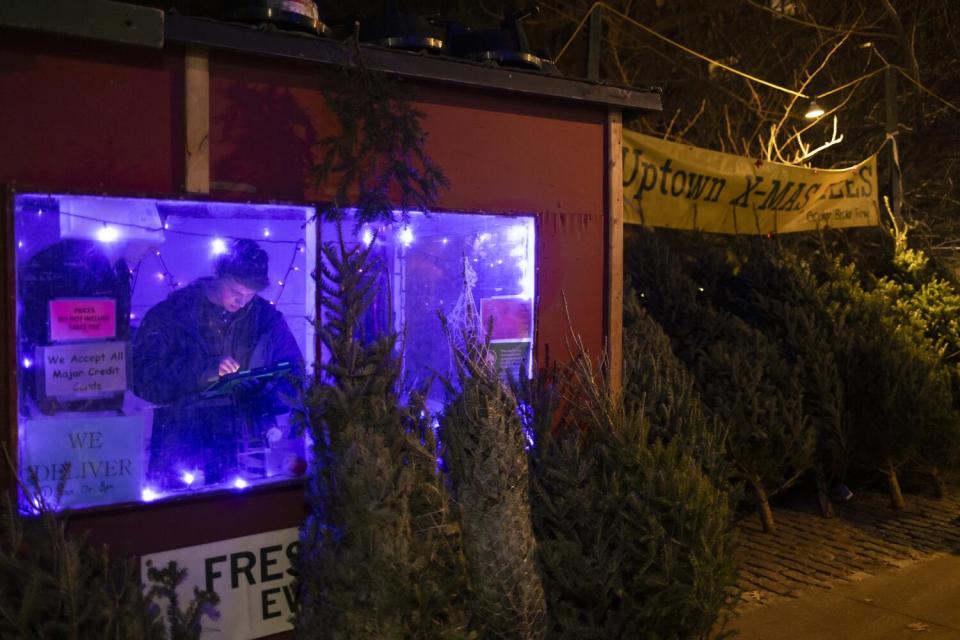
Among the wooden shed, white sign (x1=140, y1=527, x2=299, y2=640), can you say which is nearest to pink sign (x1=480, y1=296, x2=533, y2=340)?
the wooden shed

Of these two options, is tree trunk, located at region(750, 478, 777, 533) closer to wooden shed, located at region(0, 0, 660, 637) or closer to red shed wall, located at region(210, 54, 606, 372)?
red shed wall, located at region(210, 54, 606, 372)

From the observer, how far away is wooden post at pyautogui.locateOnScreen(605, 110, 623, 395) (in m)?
5.63

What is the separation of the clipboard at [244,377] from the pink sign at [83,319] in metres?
0.55

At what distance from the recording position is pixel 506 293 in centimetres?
535

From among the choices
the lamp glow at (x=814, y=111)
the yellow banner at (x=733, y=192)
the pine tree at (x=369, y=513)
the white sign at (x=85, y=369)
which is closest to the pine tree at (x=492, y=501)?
the pine tree at (x=369, y=513)

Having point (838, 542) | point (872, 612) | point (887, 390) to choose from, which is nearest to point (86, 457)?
point (872, 612)

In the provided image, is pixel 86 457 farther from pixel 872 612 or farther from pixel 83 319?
pixel 872 612

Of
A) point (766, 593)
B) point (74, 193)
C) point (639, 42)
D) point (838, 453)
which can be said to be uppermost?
point (639, 42)

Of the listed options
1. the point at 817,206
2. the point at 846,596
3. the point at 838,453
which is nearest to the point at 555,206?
the point at 846,596

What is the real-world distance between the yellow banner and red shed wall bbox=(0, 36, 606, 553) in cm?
260

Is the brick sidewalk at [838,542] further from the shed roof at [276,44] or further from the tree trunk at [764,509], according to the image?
the shed roof at [276,44]

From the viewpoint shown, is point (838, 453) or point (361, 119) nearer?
point (361, 119)

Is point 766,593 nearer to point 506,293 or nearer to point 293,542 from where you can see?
point 506,293

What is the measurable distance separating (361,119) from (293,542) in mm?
2150
